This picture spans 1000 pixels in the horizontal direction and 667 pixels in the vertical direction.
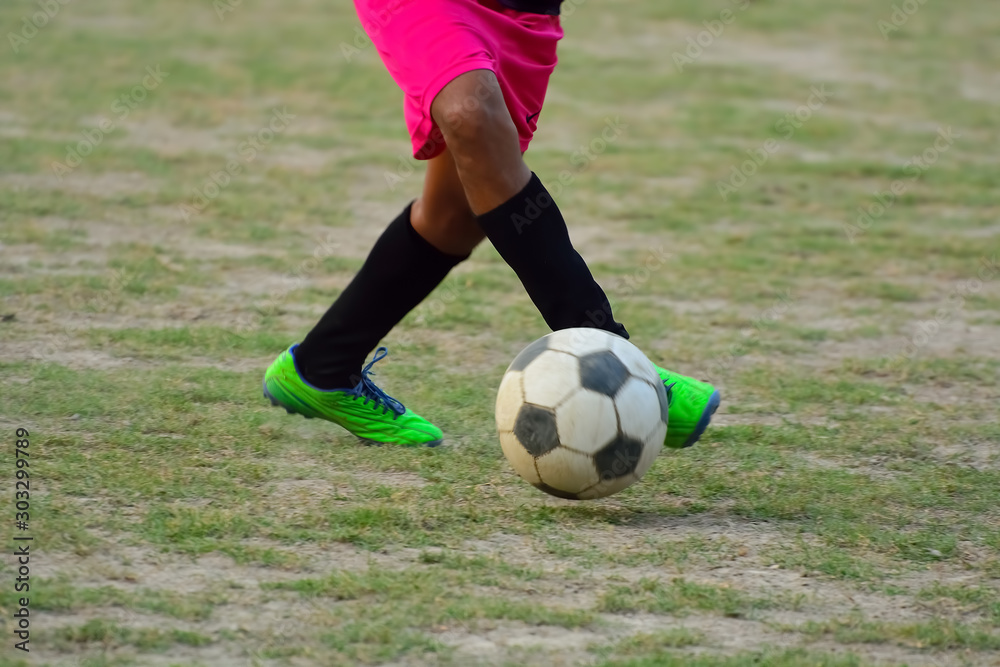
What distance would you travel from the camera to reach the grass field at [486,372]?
84.1 inches

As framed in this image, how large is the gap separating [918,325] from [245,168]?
367 cm

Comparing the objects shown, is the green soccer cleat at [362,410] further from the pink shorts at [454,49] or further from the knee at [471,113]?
the knee at [471,113]

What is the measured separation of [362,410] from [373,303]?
291 millimetres

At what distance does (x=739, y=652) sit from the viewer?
6.68 feet

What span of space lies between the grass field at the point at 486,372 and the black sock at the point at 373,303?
0.21m

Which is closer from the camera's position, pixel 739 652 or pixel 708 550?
pixel 739 652

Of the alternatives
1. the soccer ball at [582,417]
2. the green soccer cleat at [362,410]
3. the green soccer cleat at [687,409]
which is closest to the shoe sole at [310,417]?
the green soccer cleat at [362,410]

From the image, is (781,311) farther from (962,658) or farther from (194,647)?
(194,647)

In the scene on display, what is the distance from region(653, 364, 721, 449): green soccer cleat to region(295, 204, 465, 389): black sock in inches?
26.6

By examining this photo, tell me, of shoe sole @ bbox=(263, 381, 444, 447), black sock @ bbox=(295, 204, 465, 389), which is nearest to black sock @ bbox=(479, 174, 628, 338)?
black sock @ bbox=(295, 204, 465, 389)

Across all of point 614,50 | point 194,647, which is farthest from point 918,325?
point 614,50

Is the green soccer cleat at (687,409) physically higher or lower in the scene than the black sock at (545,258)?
lower

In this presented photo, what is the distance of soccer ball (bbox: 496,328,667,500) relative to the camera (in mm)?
2520

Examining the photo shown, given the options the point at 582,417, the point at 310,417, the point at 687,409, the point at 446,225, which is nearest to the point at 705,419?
the point at 687,409
